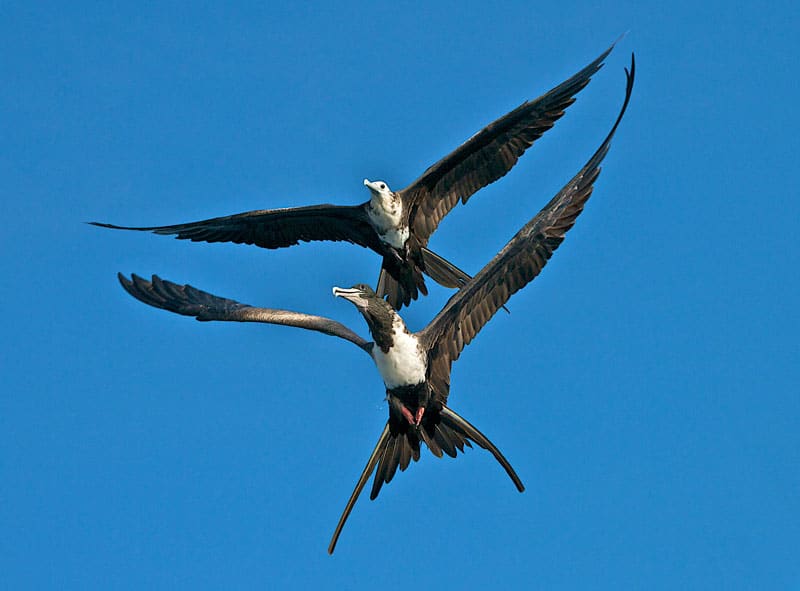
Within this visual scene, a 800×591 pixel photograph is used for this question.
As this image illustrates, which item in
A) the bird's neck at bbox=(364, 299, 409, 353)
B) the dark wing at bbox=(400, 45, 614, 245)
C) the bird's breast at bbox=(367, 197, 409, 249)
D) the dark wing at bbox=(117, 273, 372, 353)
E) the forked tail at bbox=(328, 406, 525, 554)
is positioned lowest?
the forked tail at bbox=(328, 406, 525, 554)

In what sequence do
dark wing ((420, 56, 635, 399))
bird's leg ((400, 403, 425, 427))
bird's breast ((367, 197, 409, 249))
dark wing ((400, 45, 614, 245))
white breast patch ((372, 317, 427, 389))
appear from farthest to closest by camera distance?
bird's breast ((367, 197, 409, 249)), dark wing ((400, 45, 614, 245)), bird's leg ((400, 403, 425, 427)), white breast patch ((372, 317, 427, 389)), dark wing ((420, 56, 635, 399))

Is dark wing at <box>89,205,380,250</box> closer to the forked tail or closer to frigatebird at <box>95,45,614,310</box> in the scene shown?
frigatebird at <box>95,45,614,310</box>

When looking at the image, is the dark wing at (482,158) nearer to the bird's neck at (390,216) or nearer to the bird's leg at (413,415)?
the bird's neck at (390,216)

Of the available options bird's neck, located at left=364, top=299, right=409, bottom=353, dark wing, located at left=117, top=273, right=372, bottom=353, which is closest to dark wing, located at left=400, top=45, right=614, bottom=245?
dark wing, located at left=117, top=273, right=372, bottom=353

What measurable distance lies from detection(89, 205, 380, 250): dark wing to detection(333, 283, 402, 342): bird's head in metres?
2.50

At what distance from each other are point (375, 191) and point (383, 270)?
87 centimetres

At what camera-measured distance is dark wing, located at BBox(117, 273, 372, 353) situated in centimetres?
1459

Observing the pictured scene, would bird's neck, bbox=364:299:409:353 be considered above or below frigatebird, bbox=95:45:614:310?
below

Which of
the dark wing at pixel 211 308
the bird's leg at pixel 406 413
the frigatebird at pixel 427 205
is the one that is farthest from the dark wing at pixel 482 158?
the bird's leg at pixel 406 413

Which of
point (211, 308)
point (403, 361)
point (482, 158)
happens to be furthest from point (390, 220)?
point (403, 361)

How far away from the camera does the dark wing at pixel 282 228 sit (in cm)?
1683

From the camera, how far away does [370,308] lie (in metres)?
14.1

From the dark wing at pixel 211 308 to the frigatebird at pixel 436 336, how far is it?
1 cm

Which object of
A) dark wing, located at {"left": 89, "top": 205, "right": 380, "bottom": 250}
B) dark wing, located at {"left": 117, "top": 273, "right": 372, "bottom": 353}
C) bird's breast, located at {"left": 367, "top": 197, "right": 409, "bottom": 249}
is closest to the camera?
dark wing, located at {"left": 117, "top": 273, "right": 372, "bottom": 353}
